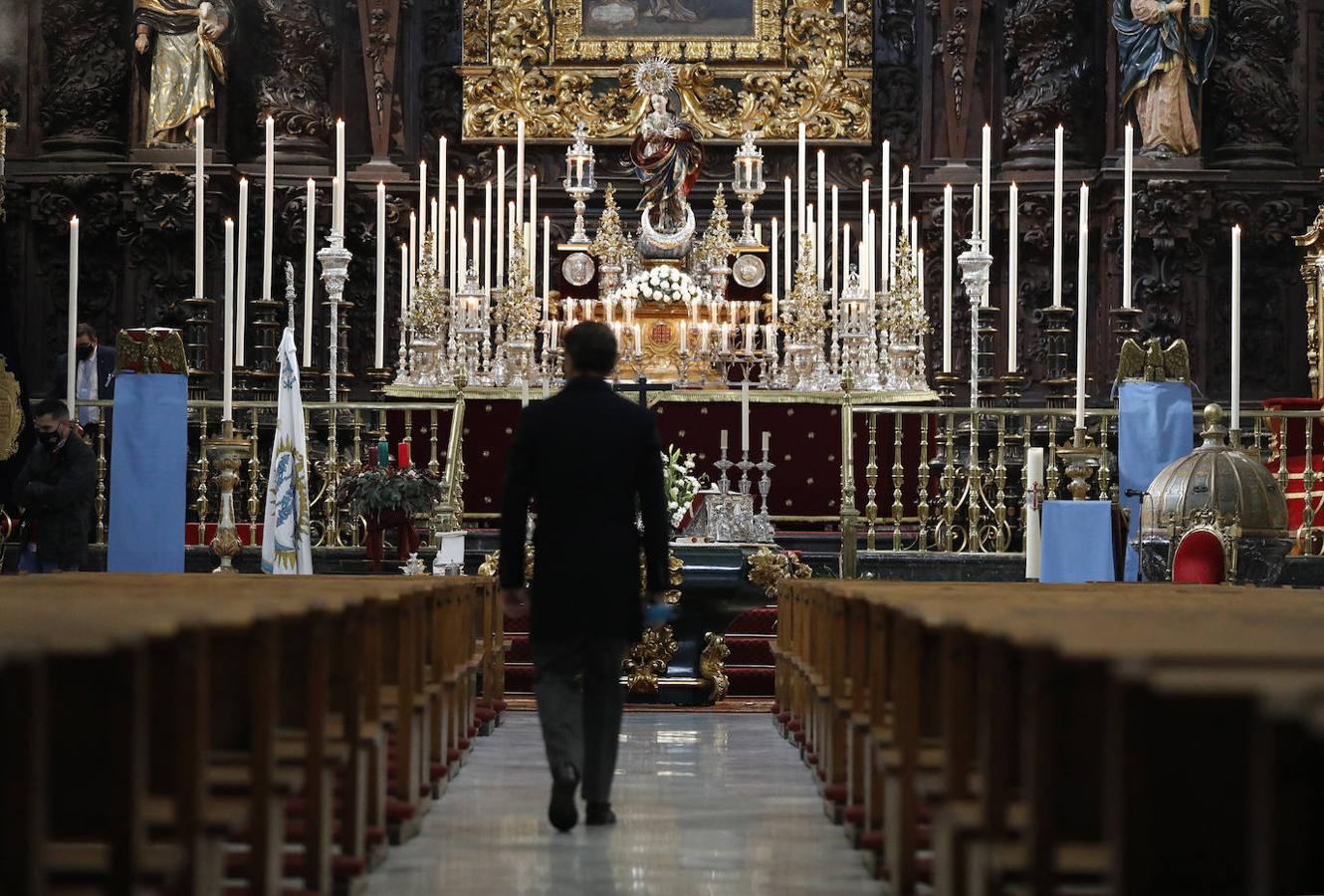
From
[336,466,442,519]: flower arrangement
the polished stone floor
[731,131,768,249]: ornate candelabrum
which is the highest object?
[731,131,768,249]: ornate candelabrum

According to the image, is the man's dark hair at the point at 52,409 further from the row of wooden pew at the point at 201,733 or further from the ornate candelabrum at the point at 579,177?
the ornate candelabrum at the point at 579,177

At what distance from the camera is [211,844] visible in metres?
3.81

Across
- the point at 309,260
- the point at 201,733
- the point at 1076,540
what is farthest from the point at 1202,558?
the point at 201,733

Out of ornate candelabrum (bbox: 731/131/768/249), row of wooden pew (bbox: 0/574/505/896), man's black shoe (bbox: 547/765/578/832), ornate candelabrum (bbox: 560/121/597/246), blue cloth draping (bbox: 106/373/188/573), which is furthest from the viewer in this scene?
ornate candelabrum (bbox: 560/121/597/246)

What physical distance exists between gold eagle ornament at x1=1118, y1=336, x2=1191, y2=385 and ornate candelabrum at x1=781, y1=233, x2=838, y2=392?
2.64m

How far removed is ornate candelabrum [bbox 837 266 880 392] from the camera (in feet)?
43.1

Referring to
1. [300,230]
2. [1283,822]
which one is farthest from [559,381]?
[1283,822]

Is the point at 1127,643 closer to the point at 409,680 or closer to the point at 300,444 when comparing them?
the point at 409,680

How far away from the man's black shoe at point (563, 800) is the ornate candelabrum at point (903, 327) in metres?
6.93

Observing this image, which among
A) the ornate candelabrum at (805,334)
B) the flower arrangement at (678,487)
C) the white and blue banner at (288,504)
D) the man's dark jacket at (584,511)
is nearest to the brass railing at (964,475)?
the ornate candelabrum at (805,334)

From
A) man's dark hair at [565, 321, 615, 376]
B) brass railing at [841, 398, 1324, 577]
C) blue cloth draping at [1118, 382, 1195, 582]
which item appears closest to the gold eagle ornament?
blue cloth draping at [1118, 382, 1195, 582]

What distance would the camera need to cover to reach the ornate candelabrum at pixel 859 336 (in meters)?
13.1

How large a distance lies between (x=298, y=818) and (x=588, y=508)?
4.44 ft

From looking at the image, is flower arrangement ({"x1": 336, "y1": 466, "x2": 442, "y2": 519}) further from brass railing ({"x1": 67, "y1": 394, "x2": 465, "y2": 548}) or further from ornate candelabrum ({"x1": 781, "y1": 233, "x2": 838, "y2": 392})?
ornate candelabrum ({"x1": 781, "y1": 233, "x2": 838, "y2": 392})
